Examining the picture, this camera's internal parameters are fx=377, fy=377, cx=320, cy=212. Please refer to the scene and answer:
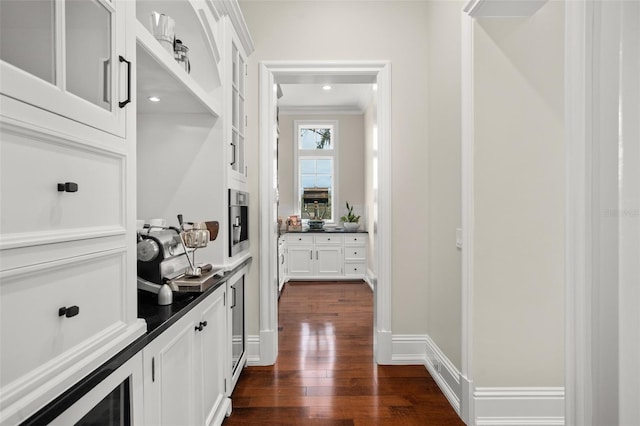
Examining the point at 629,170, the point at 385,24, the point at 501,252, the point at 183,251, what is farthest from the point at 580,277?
the point at 385,24

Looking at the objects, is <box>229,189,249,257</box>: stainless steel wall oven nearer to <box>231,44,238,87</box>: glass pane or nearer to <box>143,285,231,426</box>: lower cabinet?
<box>143,285,231,426</box>: lower cabinet

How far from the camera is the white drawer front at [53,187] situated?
69 centimetres

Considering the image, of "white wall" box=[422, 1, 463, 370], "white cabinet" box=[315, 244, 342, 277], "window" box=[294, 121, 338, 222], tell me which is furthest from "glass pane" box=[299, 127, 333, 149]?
"white wall" box=[422, 1, 463, 370]

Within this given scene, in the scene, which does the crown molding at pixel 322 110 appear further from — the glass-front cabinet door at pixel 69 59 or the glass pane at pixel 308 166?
the glass-front cabinet door at pixel 69 59

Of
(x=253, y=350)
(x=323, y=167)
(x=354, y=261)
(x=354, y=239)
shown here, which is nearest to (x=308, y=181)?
(x=323, y=167)

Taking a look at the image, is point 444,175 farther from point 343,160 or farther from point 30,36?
point 343,160

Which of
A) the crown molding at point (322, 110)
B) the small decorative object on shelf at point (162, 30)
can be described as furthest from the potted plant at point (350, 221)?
the small decorative object on shelf at point (162, 30)

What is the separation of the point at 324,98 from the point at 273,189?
145 inches

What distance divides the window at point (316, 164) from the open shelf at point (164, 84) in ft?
15.7

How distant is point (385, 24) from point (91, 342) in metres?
2.94

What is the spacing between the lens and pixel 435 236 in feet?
9.18

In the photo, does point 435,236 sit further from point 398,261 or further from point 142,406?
point 142,406

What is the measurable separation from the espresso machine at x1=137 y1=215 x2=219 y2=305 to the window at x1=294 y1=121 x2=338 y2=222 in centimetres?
503

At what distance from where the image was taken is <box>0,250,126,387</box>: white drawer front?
69 cm
